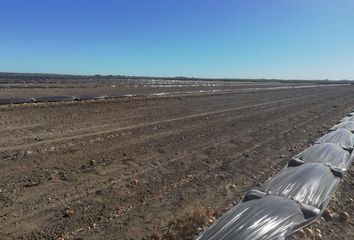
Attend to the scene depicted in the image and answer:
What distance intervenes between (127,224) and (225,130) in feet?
28.5

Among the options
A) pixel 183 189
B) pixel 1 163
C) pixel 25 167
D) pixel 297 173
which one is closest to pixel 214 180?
pixel 183 189

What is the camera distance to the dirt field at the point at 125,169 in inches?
217

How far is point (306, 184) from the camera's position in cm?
675

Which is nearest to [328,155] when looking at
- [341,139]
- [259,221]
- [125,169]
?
[341,139]

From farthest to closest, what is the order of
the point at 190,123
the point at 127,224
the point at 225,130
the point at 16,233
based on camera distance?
1. the point at 190,123
2. the point at 225,130
3. the point at 127,224
4. the point at 16,233

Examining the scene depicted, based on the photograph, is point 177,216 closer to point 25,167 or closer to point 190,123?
point 25,167

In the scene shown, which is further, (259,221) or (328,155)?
(328,155)

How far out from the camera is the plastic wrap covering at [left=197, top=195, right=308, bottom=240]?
184 inches

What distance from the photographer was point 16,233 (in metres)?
4.99

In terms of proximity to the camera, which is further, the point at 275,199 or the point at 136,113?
the point at 136,113

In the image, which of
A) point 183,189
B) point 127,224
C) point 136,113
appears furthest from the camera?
point 136,113

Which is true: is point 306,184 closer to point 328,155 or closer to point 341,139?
point 328,155

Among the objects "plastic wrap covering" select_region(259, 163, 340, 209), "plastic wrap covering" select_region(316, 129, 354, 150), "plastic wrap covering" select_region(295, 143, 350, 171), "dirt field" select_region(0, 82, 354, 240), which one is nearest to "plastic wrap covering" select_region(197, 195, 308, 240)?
"plastic wrap covering" select_region(259, 163, 340, 209)

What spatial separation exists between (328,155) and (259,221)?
15.9 feet
